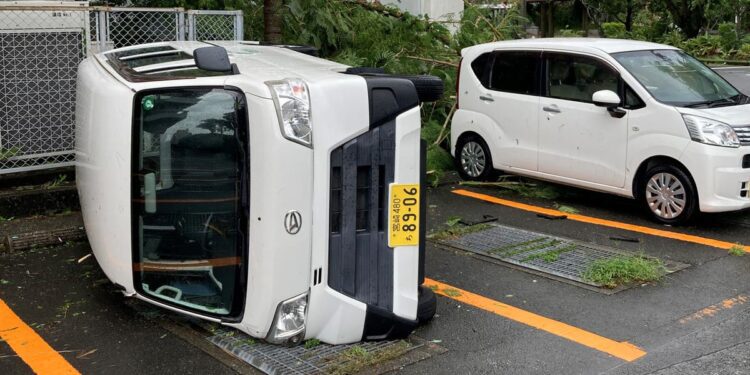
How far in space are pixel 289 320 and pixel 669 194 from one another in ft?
15.7

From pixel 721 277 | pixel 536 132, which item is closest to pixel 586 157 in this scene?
pixel 536 132

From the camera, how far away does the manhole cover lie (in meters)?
6.48

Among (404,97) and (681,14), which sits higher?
(681,14)

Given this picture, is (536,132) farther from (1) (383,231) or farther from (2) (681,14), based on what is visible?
(2) (681,14)

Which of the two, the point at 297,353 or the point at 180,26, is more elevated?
the point at 180,26

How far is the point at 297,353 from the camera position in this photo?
15.3ft

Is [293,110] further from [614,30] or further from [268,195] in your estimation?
[614,30]

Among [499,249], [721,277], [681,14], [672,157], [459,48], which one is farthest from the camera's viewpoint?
[681,14]

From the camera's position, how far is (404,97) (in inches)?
183

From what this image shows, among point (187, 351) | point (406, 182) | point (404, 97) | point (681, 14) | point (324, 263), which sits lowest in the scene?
point (187, 351)

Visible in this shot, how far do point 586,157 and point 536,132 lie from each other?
2.41ft

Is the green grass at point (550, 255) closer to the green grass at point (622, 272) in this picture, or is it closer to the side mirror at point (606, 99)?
the green grass at point (622, 272)

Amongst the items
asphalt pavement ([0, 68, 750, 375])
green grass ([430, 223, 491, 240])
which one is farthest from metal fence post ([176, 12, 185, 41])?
green grass ([430, 223, 491, 240])

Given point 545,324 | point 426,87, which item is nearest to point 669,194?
point 545,324
